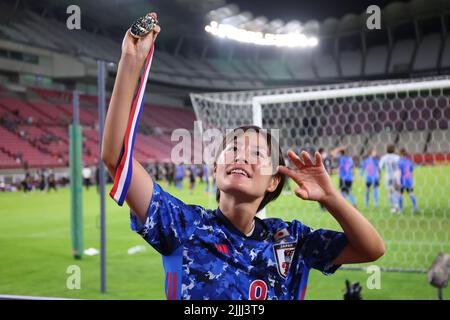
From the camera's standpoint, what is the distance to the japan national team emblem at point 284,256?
1524 mm

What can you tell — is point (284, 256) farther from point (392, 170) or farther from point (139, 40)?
point (392, 170)

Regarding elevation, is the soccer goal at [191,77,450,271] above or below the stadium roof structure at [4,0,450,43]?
below

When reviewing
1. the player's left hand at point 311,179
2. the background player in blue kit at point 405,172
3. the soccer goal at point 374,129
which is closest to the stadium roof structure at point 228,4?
the soccer goal at point 374,129

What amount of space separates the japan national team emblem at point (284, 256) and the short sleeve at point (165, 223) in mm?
313

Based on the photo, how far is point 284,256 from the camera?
155 centimetres

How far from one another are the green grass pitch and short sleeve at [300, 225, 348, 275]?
3103 mm

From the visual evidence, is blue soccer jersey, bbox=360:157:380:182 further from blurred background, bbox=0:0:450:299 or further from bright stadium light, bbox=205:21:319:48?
bright stadium light, bbox=205:21:319:48

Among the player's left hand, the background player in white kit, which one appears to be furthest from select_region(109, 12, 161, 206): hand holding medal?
the background player in white kit

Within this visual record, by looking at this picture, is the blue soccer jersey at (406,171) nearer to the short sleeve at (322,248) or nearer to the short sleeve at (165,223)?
the short sleeve at (322,248)

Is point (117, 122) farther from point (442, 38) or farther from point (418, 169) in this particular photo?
point (442, 38)

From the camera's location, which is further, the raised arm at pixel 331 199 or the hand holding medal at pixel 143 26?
the raised arm at pixel 331 199

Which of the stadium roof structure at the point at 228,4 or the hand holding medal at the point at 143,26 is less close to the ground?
the stadium roof structure at the point at 228,4

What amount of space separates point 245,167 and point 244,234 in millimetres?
234

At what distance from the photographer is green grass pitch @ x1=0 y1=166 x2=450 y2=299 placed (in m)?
4.75
